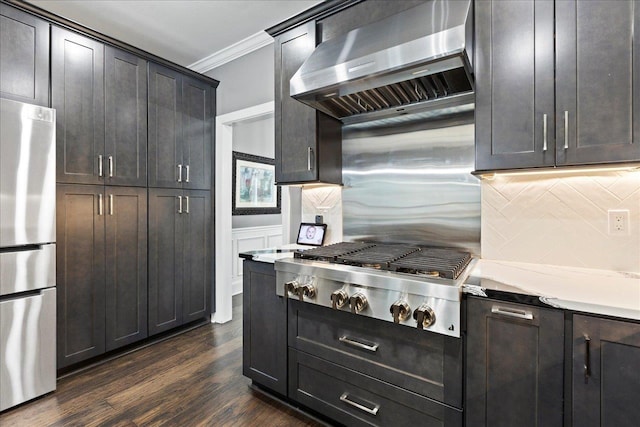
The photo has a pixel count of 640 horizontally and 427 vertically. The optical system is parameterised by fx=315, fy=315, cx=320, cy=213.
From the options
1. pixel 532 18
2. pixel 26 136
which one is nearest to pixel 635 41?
pixel 532 18

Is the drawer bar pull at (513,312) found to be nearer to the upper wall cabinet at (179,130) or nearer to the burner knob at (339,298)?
the burner knob at (339,298)

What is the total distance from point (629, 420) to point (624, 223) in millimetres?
923

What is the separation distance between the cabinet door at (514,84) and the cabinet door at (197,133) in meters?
2.69

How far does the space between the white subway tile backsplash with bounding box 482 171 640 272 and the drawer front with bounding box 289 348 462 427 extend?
3.11ft

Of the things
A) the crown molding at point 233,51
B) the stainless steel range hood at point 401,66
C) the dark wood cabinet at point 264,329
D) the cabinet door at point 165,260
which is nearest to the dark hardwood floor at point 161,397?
the dark wood cabinet at point 264,329

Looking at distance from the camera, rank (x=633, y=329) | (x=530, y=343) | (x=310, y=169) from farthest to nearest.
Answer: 1. (x=310, y=169)
2. (x=530, y=343)
3. (x=633, y=329)

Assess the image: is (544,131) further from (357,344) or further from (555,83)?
(357,344)

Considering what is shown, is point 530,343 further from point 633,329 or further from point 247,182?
point 247,182

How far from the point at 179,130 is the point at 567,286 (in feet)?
10.7

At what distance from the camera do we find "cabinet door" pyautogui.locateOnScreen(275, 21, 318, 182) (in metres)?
2.25

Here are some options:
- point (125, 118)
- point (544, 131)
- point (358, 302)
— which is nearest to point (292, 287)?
point (358, 302)

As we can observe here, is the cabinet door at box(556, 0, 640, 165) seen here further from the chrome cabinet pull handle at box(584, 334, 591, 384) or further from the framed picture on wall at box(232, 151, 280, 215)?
the framed picture on wall at box(232, 151, 280, 215)

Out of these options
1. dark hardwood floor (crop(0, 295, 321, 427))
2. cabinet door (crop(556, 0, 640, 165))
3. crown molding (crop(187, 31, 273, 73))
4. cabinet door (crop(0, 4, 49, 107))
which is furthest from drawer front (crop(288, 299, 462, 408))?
crown molding (crop(187, 31, 273, 73))

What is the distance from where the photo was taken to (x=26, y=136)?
2.04m
